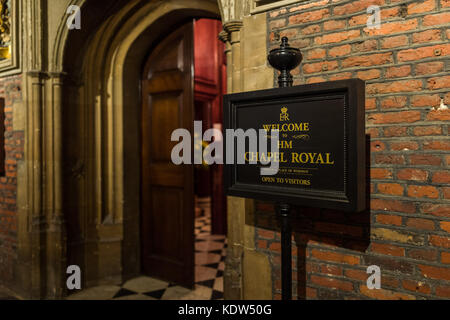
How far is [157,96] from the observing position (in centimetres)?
373

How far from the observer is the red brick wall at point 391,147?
1667mm

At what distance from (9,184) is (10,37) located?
1.54 meters

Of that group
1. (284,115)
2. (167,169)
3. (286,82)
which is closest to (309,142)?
(284,115)

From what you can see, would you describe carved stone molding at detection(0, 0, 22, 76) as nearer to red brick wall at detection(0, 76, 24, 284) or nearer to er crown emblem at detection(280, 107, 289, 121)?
red brick wall at detection(0, 76, 24, 284)

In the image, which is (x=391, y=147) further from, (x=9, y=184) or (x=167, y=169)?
(x=9, y=184)

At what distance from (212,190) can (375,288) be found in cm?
400

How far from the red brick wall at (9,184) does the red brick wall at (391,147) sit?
3.00 m

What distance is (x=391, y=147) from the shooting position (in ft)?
5.80

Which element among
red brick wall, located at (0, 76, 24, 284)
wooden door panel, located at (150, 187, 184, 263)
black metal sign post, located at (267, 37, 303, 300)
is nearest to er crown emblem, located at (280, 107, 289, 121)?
black metal sign post, located at (267, 37, 303, 300)

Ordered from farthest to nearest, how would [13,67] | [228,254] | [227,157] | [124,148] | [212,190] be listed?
[212,190]
[124,148]
[13,67]
[228,254]
[227,157]

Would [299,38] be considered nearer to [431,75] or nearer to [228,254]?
[431,75]

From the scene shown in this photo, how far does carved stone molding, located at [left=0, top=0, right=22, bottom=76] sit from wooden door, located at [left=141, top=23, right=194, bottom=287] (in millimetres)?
1278

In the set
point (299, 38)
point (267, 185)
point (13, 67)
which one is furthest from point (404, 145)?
point (13, 67)
